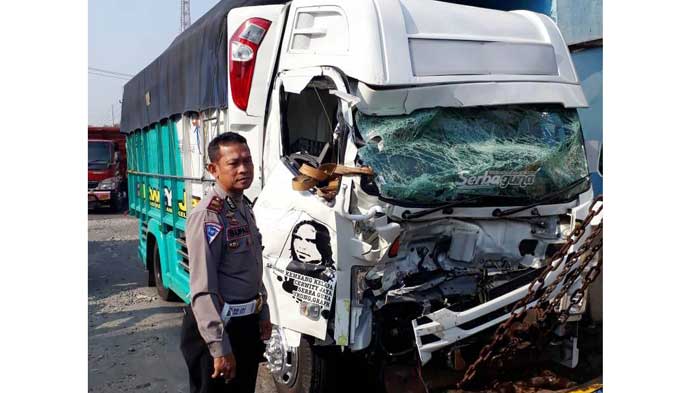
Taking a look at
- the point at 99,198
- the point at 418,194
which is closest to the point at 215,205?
the point at 418,194

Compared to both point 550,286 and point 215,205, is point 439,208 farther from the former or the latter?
point 215,205

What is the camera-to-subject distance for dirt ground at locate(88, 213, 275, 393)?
5.36m

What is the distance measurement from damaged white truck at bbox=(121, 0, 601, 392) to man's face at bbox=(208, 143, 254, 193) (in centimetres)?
80

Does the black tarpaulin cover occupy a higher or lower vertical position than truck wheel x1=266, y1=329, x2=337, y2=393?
higher

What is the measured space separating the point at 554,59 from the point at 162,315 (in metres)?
5.23

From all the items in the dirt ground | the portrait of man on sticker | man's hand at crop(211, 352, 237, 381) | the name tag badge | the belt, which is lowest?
the dirt ground

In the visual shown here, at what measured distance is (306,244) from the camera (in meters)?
3.85

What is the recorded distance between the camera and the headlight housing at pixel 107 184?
2097 centimetres

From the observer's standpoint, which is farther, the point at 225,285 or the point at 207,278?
the point at 225,285

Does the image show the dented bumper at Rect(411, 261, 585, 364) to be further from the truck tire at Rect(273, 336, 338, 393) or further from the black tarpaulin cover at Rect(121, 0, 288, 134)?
the black tarpaulin cover at Rect(121, 0, 288, 134)

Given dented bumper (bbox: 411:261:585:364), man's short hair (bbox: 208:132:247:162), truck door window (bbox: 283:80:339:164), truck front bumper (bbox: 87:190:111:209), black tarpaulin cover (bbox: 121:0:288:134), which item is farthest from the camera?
truck front bumper (bbox: 87:190:111:209)

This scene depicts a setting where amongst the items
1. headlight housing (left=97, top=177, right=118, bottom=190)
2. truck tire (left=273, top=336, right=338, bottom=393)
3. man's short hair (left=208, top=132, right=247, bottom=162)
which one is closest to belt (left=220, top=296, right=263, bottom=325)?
man's short hair (left=208, top=132, right=247, bottom=162)

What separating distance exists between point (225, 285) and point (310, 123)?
94.1 inches

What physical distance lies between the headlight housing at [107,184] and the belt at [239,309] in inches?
768
